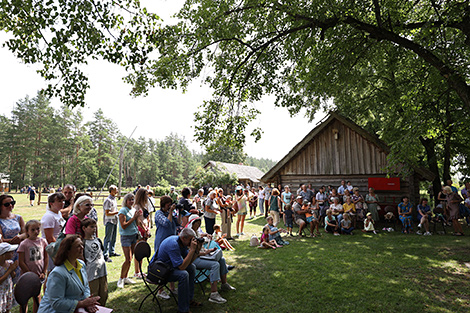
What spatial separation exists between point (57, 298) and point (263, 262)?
551 cm

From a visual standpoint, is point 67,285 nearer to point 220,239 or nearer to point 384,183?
point 220,239

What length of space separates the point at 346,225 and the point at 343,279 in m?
5.50

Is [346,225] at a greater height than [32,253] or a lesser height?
lesser

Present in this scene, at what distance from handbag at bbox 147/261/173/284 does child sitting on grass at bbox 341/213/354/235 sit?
28.8ft

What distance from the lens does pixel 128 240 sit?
5.52 m

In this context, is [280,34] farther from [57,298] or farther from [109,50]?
[57,298]

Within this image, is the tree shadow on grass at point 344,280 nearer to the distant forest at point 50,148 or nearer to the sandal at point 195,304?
the sandal at point 195,304

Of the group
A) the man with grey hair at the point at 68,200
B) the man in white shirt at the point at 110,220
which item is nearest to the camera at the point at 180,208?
the man with grey hair at the point at 68,200

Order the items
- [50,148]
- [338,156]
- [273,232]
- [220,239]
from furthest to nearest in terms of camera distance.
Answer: [50,148] < [338,156] < [273,232] < [220,239]

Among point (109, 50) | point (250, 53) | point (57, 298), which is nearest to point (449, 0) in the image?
point (250, 53)

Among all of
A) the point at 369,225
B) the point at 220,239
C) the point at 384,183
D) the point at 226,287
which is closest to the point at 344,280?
the point at 226,287

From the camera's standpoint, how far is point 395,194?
1241 centimetres

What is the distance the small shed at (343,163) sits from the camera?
1233 cm

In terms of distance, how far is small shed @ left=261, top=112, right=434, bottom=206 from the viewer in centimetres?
1233
